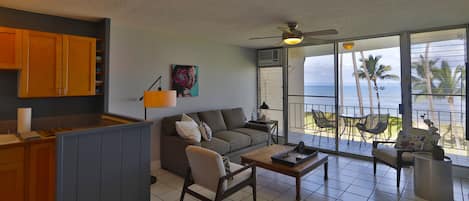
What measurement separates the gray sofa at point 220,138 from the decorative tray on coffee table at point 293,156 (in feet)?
3.06

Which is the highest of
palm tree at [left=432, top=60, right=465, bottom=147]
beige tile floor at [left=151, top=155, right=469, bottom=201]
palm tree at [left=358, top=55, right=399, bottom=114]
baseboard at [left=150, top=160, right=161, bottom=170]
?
palm tree at [left=358, top=55, right=399, bottom=114]

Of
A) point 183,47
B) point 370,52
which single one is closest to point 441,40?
point 370,52

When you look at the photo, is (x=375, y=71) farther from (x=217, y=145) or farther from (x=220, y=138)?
(x=217, y=145)

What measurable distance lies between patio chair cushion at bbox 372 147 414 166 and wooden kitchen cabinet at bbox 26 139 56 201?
408 centimetres

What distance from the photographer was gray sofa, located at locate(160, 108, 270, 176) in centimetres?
384

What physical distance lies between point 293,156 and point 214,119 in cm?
187

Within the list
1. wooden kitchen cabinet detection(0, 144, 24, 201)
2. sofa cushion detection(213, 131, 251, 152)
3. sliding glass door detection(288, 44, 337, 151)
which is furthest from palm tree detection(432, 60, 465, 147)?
wooden kitchen cabinet detection(0, 144, 24, 201)

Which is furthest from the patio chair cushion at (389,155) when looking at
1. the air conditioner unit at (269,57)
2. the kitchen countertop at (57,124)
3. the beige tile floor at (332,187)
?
the kitchen countertop at (57,124)

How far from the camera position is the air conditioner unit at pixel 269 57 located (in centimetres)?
587

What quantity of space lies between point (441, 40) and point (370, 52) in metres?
1.10

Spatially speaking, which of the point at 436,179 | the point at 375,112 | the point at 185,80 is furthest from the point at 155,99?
the point at 375,112

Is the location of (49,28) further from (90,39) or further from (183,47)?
(183,47)

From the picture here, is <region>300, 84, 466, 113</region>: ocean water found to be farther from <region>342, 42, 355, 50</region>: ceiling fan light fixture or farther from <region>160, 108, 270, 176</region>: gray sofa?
<region>160, 108, 270, 176</region>: gray sofa

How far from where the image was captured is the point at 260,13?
314 centimetres
